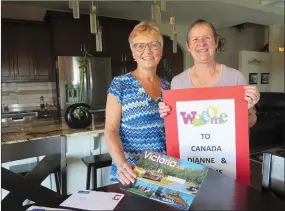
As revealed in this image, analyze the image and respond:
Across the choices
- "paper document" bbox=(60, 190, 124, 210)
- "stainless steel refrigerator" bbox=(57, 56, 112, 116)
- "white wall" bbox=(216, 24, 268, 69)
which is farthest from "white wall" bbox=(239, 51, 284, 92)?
"paper document" bbox=(60, 190, 124, 210)

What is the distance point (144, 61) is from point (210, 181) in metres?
0.57

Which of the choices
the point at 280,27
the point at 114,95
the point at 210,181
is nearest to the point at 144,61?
the point at 114,95

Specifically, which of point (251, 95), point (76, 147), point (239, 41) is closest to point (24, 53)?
point (76, 147)

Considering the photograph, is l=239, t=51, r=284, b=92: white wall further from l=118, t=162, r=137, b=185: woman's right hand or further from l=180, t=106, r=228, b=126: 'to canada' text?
l=118, t=162, r=137, b=185: woman's right hand

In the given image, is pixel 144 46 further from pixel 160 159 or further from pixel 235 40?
pixel 235 40

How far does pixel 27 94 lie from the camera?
467 centimetres

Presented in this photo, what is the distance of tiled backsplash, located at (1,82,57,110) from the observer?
14.8 ft

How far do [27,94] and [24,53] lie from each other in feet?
2.75

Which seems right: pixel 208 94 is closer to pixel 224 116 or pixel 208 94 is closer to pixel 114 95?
pixel 224 116

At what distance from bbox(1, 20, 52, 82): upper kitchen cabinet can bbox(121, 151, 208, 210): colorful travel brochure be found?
3.90 meters

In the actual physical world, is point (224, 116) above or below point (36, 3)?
below

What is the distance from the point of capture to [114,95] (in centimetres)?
111

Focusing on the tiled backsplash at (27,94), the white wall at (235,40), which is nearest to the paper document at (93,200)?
the tiled backsplash at (27,94)

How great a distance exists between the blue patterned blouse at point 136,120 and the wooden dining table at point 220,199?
0.33 metres
